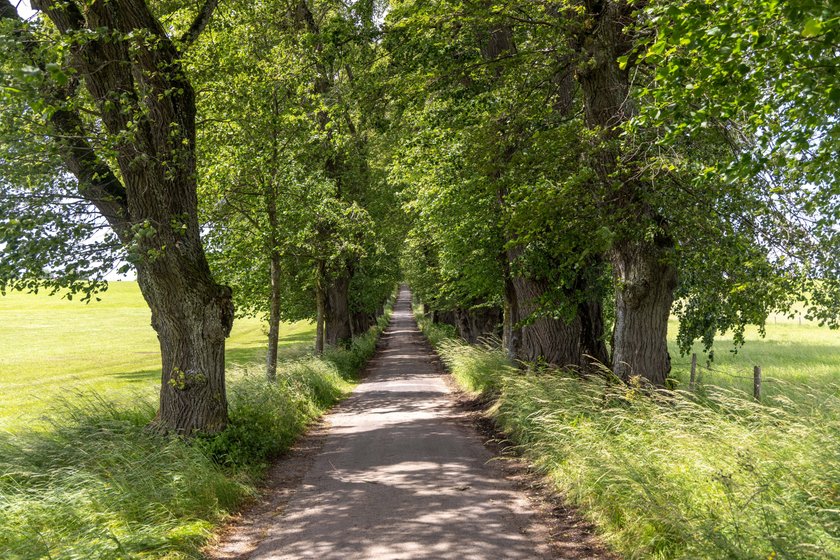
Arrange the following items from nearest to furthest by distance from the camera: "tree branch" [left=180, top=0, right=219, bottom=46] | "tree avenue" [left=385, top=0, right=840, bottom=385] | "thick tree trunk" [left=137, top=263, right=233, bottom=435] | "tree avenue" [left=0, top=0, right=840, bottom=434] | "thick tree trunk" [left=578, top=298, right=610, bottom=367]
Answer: "tree avenue" [left=385, top=0, right=840, bottom=385]
"tree avenue" [left=0, top=0, right=840, bottom=434]
"thick tree trunk" [left=137, top=263, right=233, bottom=435]
"tree branch" [left=180, top=0, right=219, bottom=46]
"thick tree trunk" [left=578, top=298, right=610, bottom=367]

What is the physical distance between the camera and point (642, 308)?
881 centimetres

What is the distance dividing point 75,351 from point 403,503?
120 ft

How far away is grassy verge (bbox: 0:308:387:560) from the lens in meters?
5.26

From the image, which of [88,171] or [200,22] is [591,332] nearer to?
[200,22]

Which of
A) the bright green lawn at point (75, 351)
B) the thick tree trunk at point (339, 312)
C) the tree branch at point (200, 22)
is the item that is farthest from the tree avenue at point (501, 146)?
the thick tree trunk at point (339, 312)

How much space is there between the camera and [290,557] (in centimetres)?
571

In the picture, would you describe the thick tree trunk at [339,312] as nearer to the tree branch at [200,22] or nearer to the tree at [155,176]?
the tree branch at [200,22]

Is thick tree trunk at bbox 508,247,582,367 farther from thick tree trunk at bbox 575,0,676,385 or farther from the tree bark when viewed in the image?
the tree bark

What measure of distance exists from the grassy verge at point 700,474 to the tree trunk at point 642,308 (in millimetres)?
455

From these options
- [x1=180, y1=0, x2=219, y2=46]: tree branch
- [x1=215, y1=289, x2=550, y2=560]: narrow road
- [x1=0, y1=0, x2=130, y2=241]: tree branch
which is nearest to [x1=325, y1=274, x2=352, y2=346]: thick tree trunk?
[x1=215, y1=289, x2=550, y2=560]: narrow road

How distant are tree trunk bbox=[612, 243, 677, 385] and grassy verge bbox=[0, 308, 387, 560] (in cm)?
536

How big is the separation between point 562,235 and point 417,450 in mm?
4115

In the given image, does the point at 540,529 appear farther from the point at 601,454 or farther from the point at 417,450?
the point at 417,450

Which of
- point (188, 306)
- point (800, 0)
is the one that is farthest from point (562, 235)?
point (800, 0)
